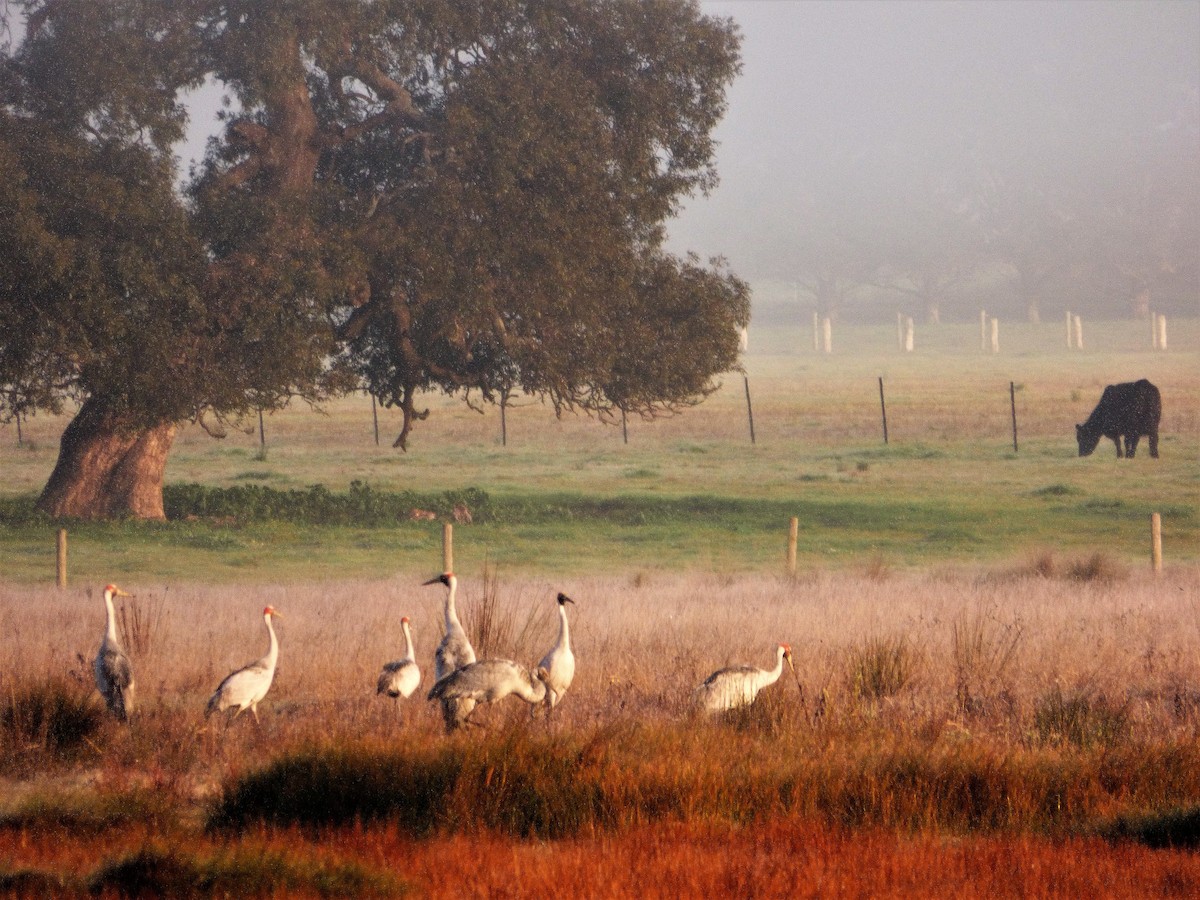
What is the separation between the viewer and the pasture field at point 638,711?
26.0 ft

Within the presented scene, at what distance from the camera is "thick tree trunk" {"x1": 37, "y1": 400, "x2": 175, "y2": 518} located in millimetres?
31141

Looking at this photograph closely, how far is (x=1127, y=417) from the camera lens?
151 feet

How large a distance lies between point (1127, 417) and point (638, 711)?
1464 inches

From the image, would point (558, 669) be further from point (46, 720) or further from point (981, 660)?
point (981, 660)

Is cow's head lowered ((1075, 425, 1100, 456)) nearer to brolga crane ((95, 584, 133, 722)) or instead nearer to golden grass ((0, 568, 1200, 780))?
golden grass ((0, 568, 1200, 780))

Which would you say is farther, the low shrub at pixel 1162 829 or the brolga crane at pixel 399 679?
the brolga crane at pixel 399 679

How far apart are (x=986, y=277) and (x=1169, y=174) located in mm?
21701

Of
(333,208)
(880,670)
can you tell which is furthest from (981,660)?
(333,208)

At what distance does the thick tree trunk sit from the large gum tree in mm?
58

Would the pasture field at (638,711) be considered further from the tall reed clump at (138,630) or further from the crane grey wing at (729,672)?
the crane grey wing at (729,672)

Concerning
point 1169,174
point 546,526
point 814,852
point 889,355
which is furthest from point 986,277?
point 814,852

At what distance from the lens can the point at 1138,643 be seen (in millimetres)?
16828

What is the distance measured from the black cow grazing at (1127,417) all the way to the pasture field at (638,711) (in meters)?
8.80

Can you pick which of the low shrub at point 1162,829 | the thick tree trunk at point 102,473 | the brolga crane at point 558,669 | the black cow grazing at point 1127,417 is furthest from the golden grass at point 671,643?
the black cow grazing at point 1127,417
